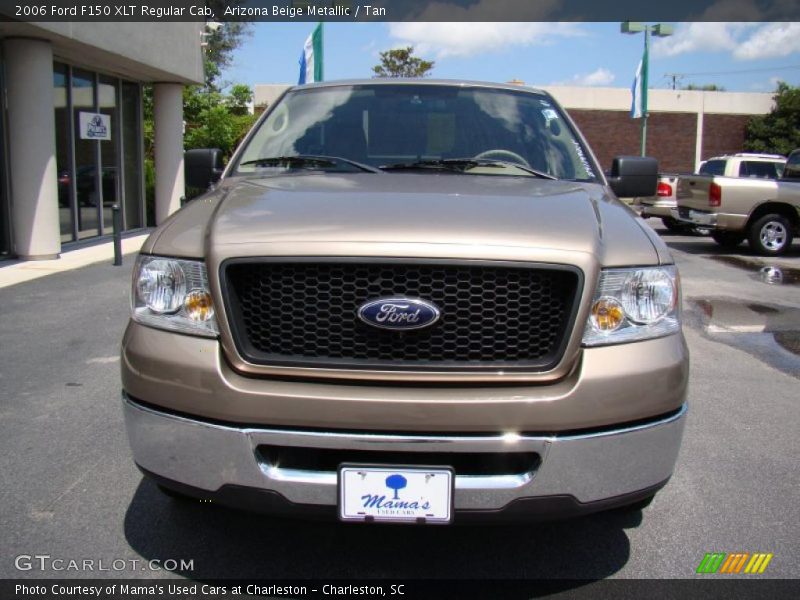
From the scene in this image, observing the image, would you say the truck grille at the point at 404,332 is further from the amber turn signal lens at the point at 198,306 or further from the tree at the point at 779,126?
the tree at the point at 779,126

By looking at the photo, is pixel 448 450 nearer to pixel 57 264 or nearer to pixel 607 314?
pixel 607 314

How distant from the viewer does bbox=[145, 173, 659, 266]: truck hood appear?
2484 millimetres

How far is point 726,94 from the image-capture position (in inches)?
1458

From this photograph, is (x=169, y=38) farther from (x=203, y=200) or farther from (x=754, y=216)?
(x=203, y=200)

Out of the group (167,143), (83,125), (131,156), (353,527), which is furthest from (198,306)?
A: (167,143)

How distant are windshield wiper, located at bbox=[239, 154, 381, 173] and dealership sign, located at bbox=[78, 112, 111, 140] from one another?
1001 cm

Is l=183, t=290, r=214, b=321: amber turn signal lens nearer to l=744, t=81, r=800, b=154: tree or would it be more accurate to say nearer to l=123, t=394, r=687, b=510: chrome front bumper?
l=123, t=394, r=687, b=510: chrome front bumper

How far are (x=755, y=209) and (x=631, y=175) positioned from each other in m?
11.0

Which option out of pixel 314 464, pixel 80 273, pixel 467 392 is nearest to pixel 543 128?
pixel 467 392

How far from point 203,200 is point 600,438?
1838mm

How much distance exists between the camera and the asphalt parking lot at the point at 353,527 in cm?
293

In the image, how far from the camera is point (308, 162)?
12.3 ft

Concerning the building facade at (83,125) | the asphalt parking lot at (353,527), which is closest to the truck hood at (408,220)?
the asphalt parking lot at (353,527)

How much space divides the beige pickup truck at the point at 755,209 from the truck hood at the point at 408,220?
11.8 meters
